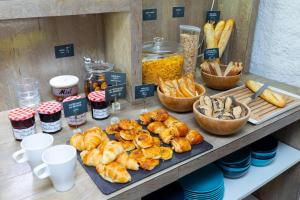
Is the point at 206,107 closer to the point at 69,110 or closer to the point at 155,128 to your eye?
the point at 155,128

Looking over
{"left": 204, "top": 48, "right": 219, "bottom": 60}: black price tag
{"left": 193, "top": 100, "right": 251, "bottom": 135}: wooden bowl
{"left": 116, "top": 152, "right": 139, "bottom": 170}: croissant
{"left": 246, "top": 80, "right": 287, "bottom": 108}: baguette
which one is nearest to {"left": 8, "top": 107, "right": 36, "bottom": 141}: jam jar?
{"left": 116, "top": 152, "right": 139, "bottom": 170}: croissant

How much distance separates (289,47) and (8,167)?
144 centimetres

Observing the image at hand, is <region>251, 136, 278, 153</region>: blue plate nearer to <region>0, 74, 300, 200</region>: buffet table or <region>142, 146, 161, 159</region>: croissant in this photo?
<region>0, 74, 300, 200</region>: buffet table

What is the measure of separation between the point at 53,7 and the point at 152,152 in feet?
1.95

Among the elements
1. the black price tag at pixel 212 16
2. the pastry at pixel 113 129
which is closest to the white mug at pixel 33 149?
the pastry at pixel 113 129

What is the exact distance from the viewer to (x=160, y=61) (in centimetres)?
130

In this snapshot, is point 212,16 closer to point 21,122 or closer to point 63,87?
point 63,87

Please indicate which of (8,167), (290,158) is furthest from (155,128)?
(290,158)

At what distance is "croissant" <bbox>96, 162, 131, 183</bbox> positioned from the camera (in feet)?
2.59

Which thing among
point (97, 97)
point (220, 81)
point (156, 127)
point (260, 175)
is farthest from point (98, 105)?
point (260, 175)

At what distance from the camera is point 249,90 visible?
4.58 feet

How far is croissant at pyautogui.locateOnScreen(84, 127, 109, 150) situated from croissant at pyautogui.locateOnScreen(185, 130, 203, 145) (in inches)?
11.6

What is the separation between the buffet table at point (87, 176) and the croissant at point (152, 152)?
57 mm

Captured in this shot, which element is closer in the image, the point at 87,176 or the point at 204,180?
the point at 87,176
